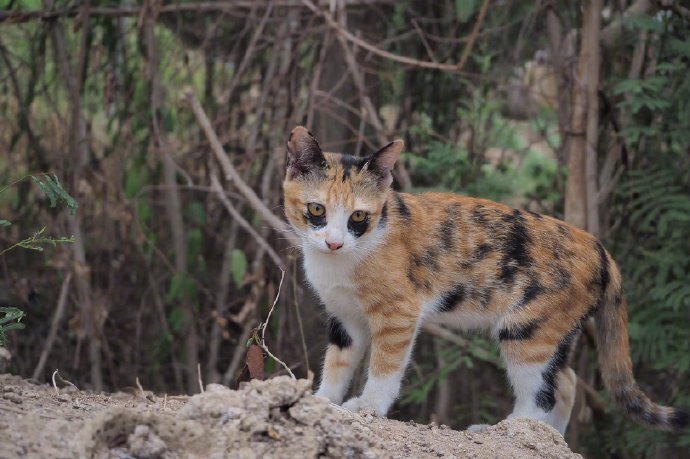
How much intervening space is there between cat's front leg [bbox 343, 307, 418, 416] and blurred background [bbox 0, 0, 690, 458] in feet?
5.49

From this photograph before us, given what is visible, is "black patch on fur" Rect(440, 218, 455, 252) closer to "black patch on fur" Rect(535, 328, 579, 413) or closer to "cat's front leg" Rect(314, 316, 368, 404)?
"cat's front leg" Rect(314, 316, 368, 404)

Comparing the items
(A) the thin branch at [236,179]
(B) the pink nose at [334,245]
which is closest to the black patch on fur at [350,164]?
(B) the pink nose at [334,245]

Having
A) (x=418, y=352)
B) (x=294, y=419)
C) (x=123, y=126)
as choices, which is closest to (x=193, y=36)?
(x=123, y=126)

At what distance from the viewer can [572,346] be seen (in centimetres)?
525

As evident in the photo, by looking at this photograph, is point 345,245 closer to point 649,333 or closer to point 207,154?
point 649,333

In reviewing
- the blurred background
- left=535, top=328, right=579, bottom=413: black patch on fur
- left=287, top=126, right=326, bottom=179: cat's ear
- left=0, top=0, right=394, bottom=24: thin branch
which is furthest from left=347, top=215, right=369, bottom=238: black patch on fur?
left=0, top=0, right=394, bottom=24: thin branch

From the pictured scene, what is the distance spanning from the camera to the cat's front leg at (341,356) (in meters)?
5.24

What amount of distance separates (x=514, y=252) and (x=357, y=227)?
921 mm

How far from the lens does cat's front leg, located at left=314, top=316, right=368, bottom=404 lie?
524cm

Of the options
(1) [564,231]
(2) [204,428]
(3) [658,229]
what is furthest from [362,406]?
(3) [658,229]

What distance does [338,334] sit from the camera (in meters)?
5.31

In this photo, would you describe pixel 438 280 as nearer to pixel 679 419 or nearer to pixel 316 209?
pixel 316 209

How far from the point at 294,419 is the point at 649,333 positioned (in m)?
3.95

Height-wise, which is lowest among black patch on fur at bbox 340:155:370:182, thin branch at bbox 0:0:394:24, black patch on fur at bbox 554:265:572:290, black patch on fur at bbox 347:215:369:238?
black patch on fur at bbox 554:265:572:290
